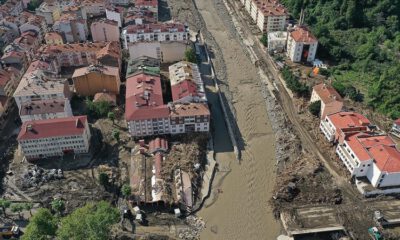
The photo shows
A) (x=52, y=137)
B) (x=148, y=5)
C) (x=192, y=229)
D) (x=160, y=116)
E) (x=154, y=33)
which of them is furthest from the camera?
(x=148, y=5)

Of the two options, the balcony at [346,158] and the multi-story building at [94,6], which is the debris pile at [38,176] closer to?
the balcony at [346,158]

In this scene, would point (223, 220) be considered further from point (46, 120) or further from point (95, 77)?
point (95, 77)

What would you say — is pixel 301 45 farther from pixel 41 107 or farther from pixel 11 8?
pixel 11 8

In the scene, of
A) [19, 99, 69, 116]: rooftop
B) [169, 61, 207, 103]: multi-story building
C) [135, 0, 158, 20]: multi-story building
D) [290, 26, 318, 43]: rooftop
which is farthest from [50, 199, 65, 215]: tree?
[135, 0, 158, 20]: multi-story building

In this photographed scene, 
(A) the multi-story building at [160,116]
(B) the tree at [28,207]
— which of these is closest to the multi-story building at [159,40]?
(A) the multi-story building at [160,116]

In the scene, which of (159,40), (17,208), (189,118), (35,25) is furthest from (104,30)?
(17,208)

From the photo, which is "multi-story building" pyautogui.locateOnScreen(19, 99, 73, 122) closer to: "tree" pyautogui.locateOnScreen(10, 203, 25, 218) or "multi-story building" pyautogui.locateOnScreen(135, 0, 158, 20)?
"tree" pyautogui.locateOnScreen(10, 203, 25, 218)
